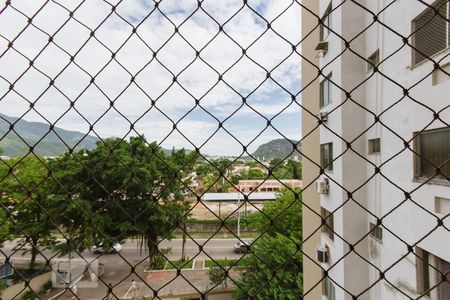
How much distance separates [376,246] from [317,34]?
3.25m

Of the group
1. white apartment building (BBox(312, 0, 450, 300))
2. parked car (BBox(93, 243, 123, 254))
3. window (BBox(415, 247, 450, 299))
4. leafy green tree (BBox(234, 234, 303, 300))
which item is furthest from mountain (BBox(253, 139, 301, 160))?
leafy green tree (BBox(234, 234, 303, 300))

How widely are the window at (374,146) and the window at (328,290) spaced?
6.27 feet

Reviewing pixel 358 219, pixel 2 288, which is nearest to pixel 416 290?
pixel 358 219

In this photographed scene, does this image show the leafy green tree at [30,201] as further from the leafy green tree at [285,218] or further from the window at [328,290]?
the window at [328,290]

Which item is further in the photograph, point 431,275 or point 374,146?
point 374,146

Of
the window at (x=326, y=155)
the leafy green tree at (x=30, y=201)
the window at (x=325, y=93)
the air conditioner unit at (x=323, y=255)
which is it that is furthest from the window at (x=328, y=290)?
the leafy green tree at (x=30, y=201)

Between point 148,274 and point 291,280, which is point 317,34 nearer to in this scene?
point 291,280

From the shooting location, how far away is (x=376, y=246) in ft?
10.3

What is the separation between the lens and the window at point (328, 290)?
4.05 m

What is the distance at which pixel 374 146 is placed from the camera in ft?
10.8

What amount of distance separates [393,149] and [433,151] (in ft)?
1.44

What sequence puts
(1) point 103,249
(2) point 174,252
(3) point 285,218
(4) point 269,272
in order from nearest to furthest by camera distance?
(4) point 269,272, (1) point 103,249, (3) point 285,218, (2) point 174,252

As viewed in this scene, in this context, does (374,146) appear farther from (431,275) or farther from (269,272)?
(269,272)

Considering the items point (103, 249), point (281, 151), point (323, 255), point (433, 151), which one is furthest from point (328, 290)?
point (103, 249)
